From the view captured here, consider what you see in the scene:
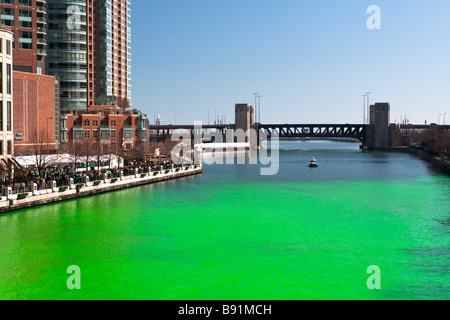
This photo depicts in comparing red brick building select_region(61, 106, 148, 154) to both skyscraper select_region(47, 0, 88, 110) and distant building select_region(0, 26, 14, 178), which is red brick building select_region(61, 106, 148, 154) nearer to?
skyscraper select_region(47, 0, 88, 110)

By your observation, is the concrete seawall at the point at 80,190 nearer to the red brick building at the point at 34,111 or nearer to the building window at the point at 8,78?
→ the red brick building at the point at 34,111

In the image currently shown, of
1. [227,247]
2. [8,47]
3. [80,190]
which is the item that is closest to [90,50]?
[8,47]

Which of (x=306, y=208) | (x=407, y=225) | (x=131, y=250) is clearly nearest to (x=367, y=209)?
(x=306, y=208)

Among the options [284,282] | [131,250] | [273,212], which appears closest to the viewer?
[284,282]

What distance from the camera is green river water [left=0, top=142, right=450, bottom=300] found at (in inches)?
1047

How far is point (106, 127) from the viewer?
10544cm

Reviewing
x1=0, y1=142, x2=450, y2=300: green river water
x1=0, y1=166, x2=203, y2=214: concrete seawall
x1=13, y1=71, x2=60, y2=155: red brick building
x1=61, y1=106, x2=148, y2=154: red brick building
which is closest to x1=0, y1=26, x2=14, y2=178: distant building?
x1=0, y1=166, x2=203, y2=214: concrete seawall

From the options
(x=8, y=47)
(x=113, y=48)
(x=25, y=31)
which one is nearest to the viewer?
(x=8, y=47)

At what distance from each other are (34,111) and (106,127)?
2200 cm

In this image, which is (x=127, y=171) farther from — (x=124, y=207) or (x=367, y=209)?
(x=367, y=209)

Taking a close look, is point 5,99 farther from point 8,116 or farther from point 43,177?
point 43,177

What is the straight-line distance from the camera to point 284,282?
27516 mm
